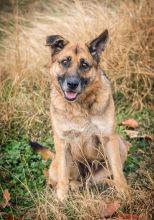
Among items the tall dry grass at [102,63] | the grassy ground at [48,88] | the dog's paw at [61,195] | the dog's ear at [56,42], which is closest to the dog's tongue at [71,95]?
the dog's ear at [56,42]

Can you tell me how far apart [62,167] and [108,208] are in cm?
99

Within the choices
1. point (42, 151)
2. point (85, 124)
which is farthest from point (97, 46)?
point (42, 151)

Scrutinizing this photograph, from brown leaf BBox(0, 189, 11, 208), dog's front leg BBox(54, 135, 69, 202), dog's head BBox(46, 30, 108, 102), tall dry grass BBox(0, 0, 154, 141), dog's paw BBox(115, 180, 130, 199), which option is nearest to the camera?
dog's paw BBox(115, 180, 130, 199)

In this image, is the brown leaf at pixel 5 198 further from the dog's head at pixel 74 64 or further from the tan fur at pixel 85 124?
the dog's head at pixel 74 64

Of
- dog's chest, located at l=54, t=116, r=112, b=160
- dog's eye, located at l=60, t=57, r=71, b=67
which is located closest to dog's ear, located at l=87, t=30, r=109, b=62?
dog's eye, located at l=60, t=57, r=71, b=67

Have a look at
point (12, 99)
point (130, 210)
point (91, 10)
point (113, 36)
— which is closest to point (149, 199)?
point (130, 210)

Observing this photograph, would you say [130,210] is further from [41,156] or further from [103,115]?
[41,156]

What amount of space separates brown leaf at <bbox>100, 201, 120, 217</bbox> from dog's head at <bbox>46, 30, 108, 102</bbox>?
3.88 feet

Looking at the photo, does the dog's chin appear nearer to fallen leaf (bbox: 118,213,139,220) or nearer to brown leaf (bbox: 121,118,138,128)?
fallen leaf (bbox: 118,213,139,220)

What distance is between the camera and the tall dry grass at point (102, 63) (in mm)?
6625

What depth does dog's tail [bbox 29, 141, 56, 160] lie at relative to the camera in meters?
5.58

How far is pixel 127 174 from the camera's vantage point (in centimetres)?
551

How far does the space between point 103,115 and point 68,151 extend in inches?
23.8

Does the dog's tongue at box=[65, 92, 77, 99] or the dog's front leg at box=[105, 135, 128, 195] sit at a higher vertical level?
the dog's tongue at box=[65, 92, 77, 99]
